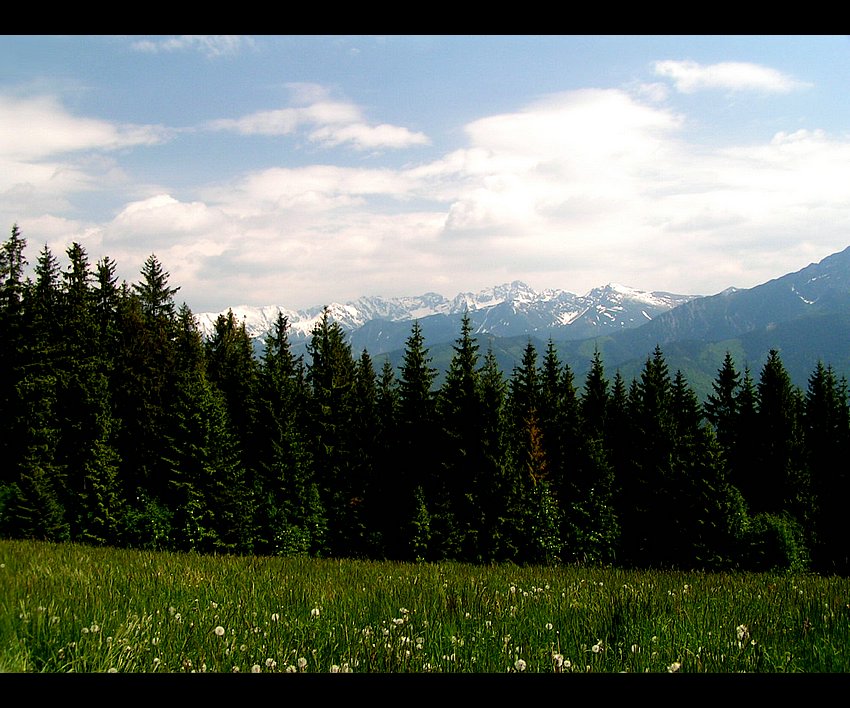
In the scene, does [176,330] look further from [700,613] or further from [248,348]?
[700,613]

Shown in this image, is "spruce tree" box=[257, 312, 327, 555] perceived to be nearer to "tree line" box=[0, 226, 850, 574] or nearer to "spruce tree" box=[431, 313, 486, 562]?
"tree line" box=[0, 226, 850, 574]

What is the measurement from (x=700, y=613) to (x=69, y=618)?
18.4 feet

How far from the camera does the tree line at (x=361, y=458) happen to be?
47750 millimetres

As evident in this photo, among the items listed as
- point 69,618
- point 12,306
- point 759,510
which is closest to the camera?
point 69,618

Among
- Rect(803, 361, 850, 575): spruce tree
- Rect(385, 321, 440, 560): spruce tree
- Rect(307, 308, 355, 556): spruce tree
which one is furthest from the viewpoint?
Rect(803, 361, 850, 575): spruce tree

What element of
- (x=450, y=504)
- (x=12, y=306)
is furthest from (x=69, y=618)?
(x=450, y=504)

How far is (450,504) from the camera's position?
162 feet

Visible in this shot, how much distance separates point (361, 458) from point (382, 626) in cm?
5231

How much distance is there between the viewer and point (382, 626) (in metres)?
5.79

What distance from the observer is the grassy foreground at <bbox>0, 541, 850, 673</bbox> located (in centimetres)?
443

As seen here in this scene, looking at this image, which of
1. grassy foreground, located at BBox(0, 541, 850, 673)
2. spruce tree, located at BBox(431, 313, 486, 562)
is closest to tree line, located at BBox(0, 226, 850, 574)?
spruce tree, located at BBox(431, 313, 486, 562)

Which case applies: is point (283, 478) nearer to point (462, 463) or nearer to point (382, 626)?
point (462, 463)

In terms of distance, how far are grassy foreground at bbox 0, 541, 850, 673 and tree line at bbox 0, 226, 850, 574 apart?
3602 cm

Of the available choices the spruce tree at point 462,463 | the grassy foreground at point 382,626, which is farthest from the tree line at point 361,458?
the grassy foreground at point 382,626
